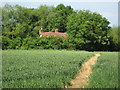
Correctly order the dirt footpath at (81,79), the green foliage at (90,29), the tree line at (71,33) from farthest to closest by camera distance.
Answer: the green foliage at (90,29), the tree line at (71,33), the dirt footpath at (81,79)

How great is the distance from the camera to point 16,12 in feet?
132

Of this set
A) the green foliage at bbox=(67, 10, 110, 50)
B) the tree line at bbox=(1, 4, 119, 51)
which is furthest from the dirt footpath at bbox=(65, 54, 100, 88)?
the green foliage at bbox=(67, 10, 110, 50)

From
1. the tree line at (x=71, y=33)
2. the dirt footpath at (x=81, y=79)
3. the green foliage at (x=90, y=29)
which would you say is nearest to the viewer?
the dirt footpath at (x=81, y=79)

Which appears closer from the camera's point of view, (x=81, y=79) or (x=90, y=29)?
(x=81, y=79)

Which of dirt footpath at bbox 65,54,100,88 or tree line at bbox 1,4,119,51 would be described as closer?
dirt footpath at bbox 65,54,100,88

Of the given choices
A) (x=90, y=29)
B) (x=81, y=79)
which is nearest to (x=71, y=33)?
(x=90, y=29)

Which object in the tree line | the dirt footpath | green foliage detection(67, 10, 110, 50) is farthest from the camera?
green foliage detection(67, 10, 110, 50)

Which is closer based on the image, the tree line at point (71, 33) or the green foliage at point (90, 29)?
the tree line at point (71, 33)

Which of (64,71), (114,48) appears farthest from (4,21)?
(64,71)

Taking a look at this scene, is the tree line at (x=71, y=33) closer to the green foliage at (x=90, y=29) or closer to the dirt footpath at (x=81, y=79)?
the green foliage at (x=90, y=29)

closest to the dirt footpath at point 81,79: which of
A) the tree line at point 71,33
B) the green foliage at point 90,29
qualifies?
the tree line at point 71,33

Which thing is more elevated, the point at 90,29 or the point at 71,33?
the point at 90,29

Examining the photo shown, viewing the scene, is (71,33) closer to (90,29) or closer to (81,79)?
(90,29)

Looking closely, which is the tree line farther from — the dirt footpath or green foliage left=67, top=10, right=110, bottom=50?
the dirt footpath
